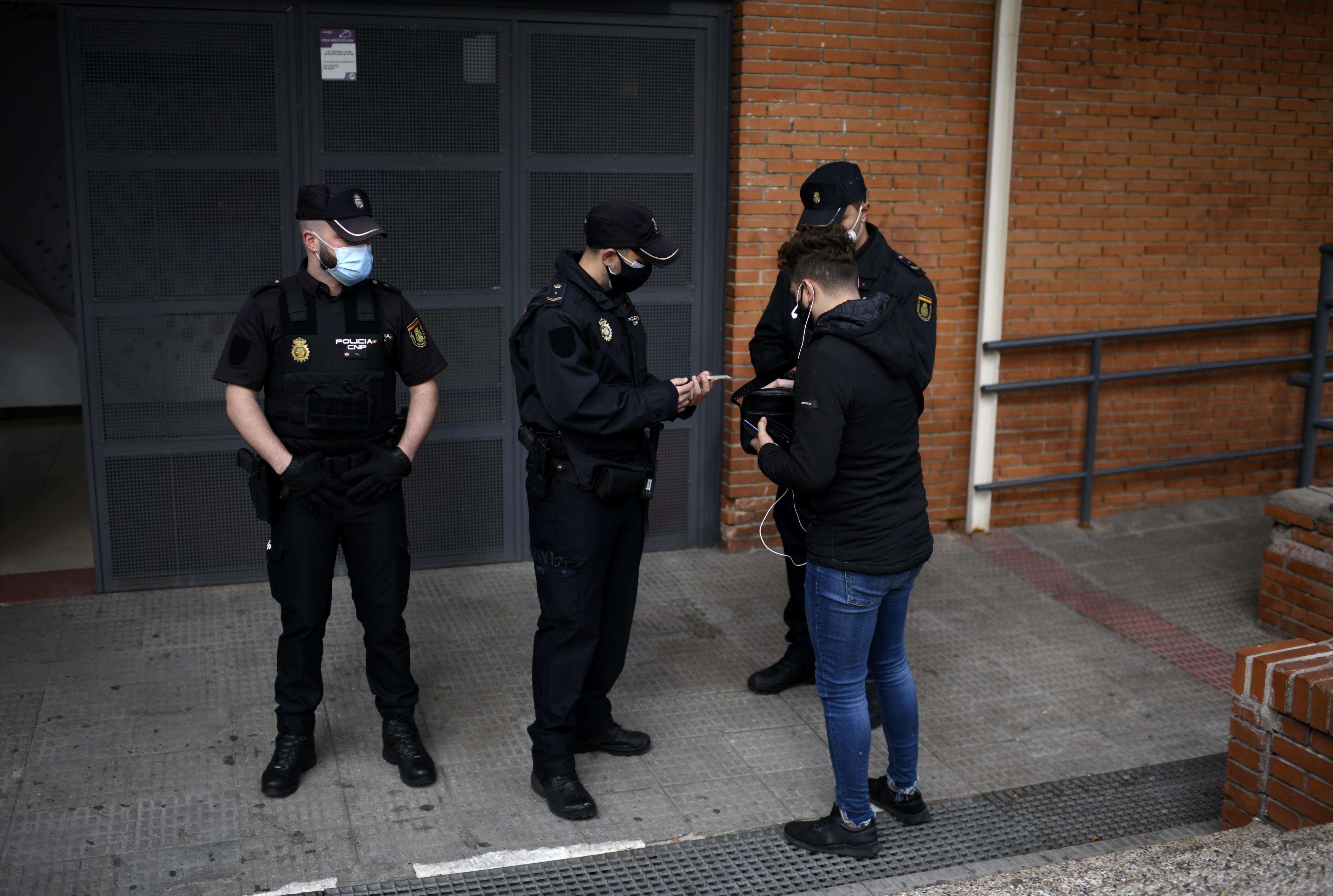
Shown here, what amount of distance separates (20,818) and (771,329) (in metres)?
3.12

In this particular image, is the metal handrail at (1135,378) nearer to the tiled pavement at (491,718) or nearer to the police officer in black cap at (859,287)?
the tiled pavement at (491,718)

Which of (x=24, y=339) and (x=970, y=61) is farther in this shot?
(x=24, y=339)

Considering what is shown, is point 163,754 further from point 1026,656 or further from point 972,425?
point 972,425

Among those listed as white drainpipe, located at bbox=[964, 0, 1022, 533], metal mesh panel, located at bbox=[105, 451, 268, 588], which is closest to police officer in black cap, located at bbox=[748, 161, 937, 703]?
white drainpipe, located at bbox=[964, 0, 1022, 533]

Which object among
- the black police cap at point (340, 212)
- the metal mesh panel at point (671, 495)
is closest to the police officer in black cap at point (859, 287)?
the black police cap at point (340, 212)

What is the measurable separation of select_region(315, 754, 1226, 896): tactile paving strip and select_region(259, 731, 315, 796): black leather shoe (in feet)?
1.98

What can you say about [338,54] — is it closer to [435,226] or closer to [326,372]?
[435,226]

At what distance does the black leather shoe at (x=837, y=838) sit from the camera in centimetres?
386

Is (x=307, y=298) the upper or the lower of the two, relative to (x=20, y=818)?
upper

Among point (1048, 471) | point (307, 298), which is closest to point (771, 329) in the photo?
point (307, 298)

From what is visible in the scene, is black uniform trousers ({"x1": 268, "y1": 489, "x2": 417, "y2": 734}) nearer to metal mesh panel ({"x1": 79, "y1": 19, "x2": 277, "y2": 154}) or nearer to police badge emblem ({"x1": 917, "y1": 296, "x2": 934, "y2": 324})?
police badge emblem ({"x1": 917, "y1": 296, "x2": 934, "y2": 324})

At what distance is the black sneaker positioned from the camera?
160 inches

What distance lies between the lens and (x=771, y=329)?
16.0 feet

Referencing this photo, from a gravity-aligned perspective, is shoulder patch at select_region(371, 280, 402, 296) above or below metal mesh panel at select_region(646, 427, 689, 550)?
above
